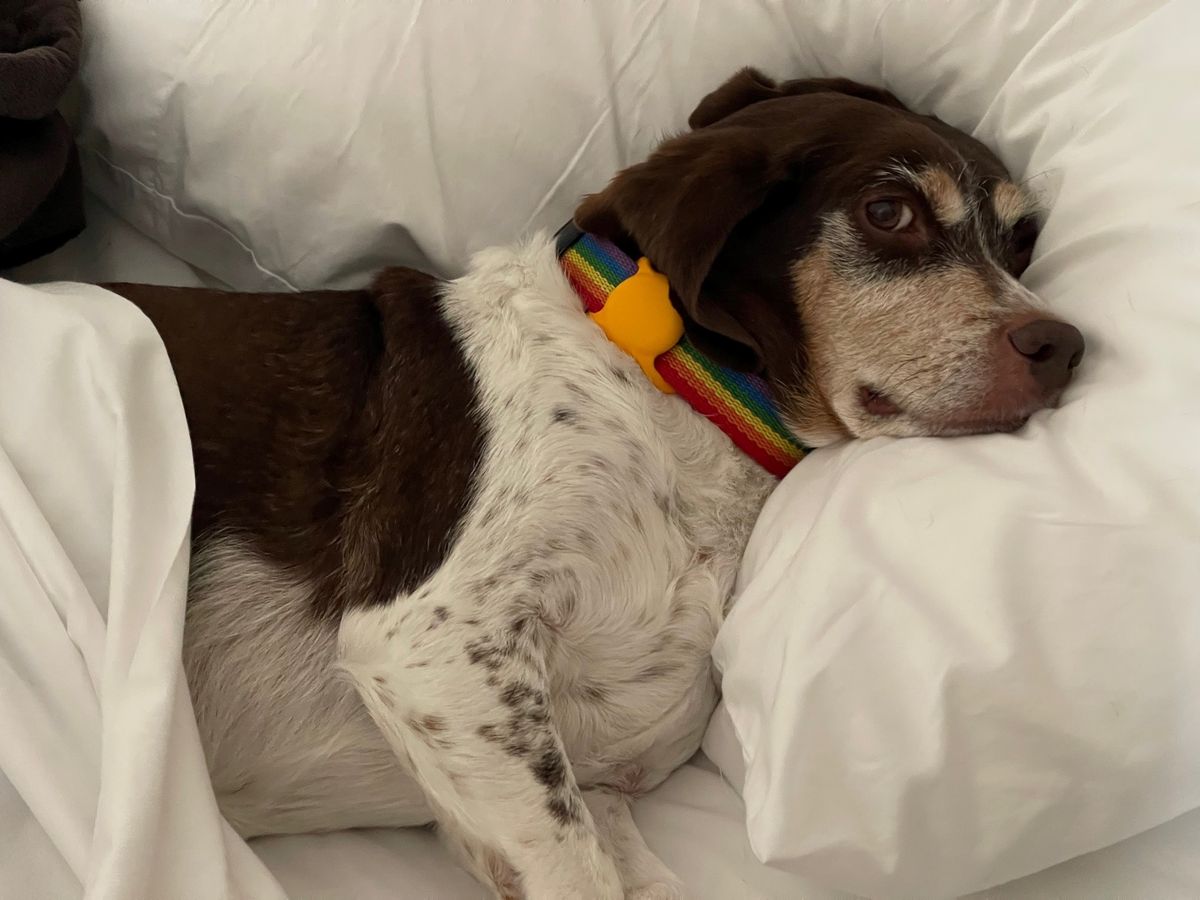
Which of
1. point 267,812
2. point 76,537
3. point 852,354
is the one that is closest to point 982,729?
point 852,354

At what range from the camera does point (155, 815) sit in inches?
49.1

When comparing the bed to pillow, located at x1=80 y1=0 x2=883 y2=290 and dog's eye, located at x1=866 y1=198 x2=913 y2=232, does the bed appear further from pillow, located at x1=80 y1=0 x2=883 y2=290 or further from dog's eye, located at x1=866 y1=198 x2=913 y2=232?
dog's eye, located at x1=866 y1=198 x2=913 y2=232

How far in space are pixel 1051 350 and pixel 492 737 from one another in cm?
101

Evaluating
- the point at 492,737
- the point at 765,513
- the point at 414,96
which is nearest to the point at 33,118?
the point at 414,96

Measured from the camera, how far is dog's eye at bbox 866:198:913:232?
5.41 feet

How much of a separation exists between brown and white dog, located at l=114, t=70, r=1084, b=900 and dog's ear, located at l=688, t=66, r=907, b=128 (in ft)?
0.47

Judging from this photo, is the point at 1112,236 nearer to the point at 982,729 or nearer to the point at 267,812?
the point at 982,729

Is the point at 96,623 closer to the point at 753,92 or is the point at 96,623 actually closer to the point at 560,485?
the point at 560,485

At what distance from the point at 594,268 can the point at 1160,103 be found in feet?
3.11

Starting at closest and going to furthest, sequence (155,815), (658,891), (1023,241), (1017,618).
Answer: (1017,618)
(155,815)
(658,891)
(1023,241)

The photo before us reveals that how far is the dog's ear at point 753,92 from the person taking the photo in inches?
74.2

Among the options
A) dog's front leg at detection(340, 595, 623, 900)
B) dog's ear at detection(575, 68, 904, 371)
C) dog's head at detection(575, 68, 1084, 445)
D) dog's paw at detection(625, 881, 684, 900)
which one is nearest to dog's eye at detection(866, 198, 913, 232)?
dog's head at detection(575, 68, 1084, 445)

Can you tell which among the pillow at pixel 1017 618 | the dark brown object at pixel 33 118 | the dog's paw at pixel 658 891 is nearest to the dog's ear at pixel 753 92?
the pillow at pixel 1017 618

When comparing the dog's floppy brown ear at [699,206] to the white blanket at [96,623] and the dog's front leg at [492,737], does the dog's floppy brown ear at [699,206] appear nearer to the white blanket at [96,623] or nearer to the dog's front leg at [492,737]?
the dog's front leg at [492,737]
